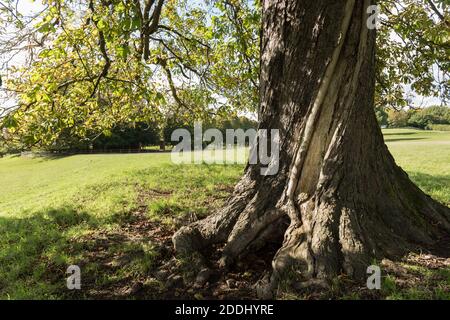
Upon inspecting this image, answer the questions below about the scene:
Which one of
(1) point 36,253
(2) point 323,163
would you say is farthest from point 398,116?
(1) point 36,253

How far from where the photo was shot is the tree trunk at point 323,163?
3.98 metres

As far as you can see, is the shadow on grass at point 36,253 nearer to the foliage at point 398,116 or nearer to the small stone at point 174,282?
the small stone at point 174,282

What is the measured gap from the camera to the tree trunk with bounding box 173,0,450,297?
13.0ft

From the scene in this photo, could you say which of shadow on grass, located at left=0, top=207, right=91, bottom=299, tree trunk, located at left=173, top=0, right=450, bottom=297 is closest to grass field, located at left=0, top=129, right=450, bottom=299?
shadow on grass, located at left=0, top=207, right=91, bottom=299

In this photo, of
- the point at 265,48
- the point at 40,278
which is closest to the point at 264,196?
the point at 265,48

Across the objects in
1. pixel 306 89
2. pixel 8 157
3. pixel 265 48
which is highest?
pixel 265 48

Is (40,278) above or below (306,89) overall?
below

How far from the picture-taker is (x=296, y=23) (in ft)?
13.8

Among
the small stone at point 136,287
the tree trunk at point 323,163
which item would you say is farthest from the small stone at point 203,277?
the small stone at point 136,287

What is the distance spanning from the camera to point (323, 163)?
13.8ft
